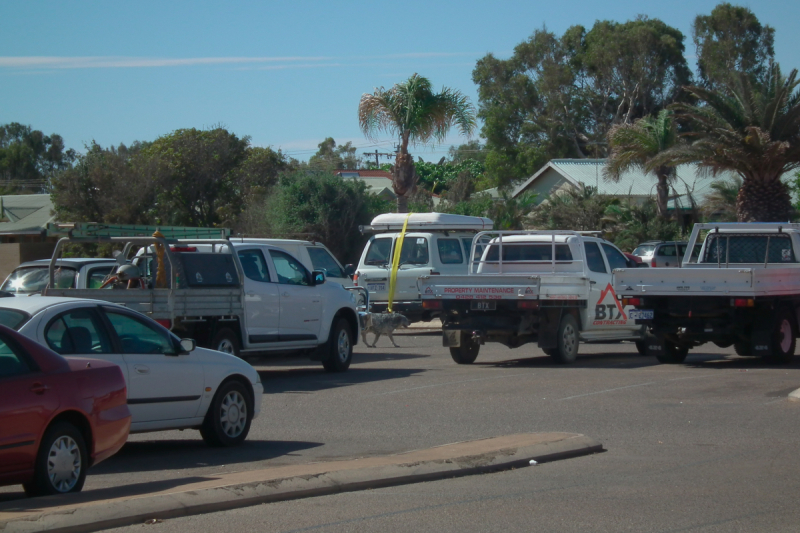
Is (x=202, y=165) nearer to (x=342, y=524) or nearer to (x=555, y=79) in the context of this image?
(x=555, y=79)

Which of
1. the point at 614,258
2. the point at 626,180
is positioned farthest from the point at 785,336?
the point at 626,180

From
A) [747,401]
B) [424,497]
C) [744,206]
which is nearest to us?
[424,497]

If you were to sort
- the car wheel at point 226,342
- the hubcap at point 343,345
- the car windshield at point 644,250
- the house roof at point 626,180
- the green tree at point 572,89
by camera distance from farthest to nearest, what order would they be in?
1. the green tree at point 572,89
2. the house roof at point 626,180
3. the car windshield at point 644,250
4. the hubcap at point 343,345
5. the car wheel at point 226,342

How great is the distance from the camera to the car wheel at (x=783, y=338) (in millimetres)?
14891

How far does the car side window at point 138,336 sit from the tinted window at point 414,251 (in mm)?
12274

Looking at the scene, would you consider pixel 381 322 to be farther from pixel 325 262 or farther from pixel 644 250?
pixel 644 250

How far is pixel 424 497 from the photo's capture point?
273 inches

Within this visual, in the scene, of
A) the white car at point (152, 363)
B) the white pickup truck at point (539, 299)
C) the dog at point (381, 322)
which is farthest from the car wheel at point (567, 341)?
the white car at point (152, 363)

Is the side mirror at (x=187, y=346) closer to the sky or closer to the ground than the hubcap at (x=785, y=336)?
closer to the sky

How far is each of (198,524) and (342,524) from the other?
3.03 feet

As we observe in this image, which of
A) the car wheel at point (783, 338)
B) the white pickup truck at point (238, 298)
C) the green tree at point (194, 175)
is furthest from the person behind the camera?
the green tree at point (194, 175)

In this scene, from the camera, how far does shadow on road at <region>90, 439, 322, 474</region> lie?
328 inches

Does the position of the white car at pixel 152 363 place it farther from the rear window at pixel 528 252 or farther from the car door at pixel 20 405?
the rear window at pixel 528 252

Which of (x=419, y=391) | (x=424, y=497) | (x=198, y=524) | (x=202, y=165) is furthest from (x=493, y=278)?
(x=202, y=165)
